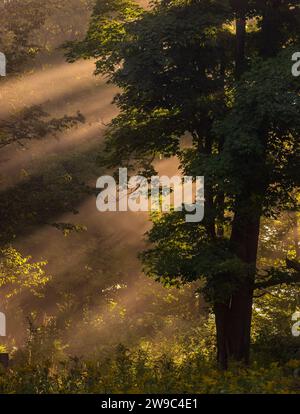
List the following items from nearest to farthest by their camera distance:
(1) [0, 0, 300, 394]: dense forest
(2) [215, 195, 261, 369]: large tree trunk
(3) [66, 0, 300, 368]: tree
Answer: (1) [0, 0, 300, 394]: dense forest, (3) [66, 0, 300, 368]: tree, (2) [215, 195, 261, 369]: large tree trunk

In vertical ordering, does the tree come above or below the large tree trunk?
above

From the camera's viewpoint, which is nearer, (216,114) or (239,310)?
(216,114)

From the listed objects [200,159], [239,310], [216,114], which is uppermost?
[216,114]

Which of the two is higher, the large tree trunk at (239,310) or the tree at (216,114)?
the tree at (216,114)

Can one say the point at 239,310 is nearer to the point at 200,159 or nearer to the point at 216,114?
the point at 200,159

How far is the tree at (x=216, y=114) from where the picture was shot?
1298cm

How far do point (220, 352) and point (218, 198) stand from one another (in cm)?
347

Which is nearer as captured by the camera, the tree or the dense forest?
the dense forest

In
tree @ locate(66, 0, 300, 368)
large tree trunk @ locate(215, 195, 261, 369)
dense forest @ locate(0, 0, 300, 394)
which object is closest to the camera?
dense forest @ locate(0, 0, 300, 394)

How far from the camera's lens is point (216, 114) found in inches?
553

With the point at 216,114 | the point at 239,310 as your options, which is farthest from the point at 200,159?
the point at 239,310

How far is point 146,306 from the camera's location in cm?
3872

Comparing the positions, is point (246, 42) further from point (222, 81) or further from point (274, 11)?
point (222, 81)

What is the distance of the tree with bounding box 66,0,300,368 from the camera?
13.0 m
